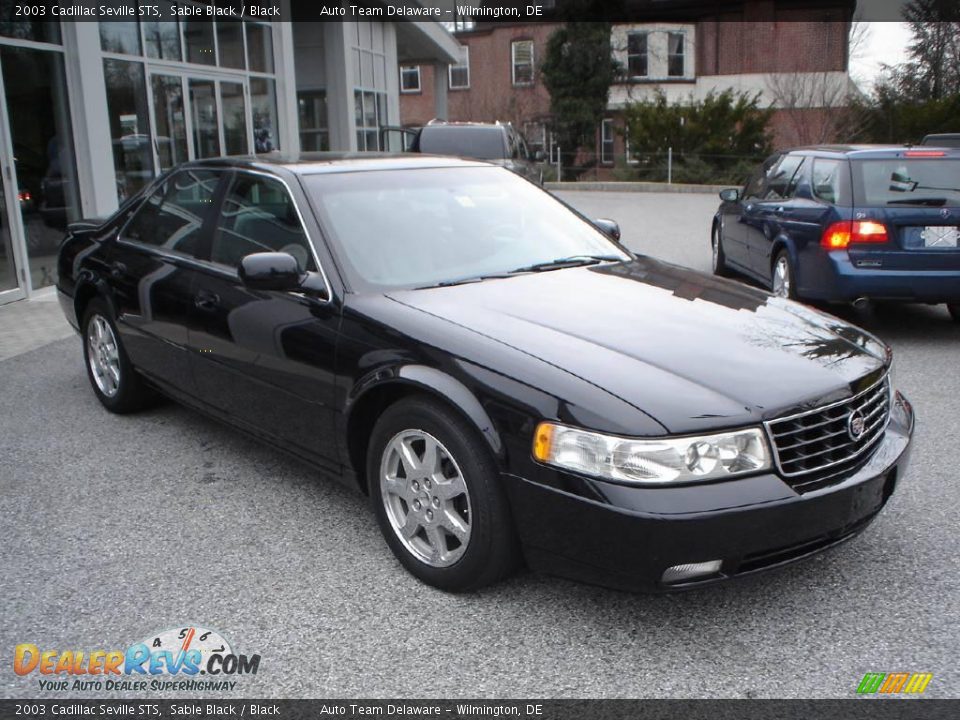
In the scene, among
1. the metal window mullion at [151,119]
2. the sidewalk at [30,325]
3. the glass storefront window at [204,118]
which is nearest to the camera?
the sidewalk at [30,325]

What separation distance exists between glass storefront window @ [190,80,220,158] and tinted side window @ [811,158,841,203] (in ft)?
30.9

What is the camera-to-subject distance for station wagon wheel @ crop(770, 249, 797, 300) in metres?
7.95

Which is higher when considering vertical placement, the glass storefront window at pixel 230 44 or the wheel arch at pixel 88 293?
the glass storefront window at pixel 230 44

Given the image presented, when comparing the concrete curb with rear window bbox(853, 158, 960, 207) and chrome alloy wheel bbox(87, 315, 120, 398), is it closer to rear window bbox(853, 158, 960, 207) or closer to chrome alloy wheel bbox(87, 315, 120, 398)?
rear window bbox(853, 158, 960, 207)

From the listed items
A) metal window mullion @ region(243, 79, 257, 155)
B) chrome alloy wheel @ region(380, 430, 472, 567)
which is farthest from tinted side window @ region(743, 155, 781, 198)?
metal window mullion @ region(243, 79, 257, 155)

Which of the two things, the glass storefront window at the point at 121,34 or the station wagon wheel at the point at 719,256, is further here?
the glass storefront window at the point at 121,34

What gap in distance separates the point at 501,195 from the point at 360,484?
1.71m

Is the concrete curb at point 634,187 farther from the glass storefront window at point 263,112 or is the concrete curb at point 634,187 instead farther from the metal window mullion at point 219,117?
the metal window mullion at point 219,117

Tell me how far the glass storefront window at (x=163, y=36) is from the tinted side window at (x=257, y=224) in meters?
9.16

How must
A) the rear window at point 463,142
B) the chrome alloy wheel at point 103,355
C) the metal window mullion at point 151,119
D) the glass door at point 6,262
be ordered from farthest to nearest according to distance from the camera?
1. the rear window at point 463,142
2. the metal window mullion at point 151,119
3. the glass door at point 6,262
4. the chrome alloy wheel at point 103,355

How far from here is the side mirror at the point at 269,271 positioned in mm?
3775

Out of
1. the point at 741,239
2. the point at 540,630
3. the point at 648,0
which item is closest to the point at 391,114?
the point at 741,239

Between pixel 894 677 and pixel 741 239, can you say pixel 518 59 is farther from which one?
pixel 894 677

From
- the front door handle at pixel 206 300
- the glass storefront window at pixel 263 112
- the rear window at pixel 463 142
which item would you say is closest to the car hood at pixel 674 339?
the front door handle at pixel 206 300
